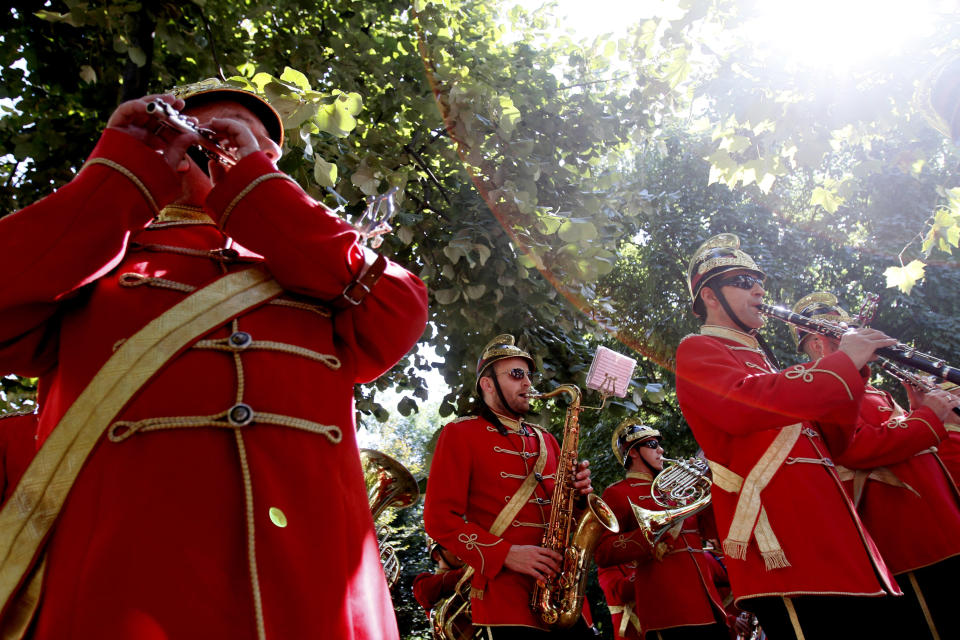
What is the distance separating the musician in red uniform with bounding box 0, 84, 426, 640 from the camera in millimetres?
1389

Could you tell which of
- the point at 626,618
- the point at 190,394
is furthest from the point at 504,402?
the point at 190,394

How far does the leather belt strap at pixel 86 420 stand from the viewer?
1.40m

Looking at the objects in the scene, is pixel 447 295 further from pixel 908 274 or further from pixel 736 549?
pixel 908 274

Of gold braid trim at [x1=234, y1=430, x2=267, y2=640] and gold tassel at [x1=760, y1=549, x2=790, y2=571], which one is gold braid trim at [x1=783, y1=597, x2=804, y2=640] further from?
gold braid trim at [x1=234, y1=430, x2=267, y2=640]

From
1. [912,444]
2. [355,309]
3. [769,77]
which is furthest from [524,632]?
[769,77]

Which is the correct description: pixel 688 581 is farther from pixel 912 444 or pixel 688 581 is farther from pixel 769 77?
pixel 769 77

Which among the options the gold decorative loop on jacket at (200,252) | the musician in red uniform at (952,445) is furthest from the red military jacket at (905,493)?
the gold decorative loop on jacket at (200,252)

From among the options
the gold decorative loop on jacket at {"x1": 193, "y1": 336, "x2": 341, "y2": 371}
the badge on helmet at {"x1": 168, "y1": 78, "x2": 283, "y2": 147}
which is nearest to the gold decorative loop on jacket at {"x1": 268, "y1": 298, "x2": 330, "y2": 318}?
the gold decorative loop on jacket at {"x1": 193, "y1": 336, "x2": 341, "y2": 371}

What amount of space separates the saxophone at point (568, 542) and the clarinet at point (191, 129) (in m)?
3.20

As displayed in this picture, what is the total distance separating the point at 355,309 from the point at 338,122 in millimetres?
2547

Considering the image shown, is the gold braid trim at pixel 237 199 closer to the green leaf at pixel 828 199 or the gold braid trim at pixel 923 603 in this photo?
the gold braid trim at pixel 923 603

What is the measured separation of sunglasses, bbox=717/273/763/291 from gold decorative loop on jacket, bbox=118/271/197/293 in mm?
2905

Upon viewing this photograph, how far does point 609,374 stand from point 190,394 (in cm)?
332

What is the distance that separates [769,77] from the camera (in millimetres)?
4805
